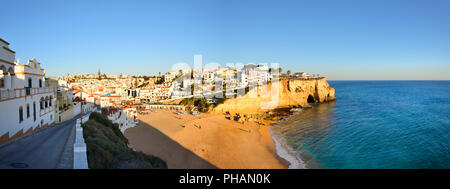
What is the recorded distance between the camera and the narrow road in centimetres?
786

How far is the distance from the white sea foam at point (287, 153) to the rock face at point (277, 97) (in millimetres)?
13404

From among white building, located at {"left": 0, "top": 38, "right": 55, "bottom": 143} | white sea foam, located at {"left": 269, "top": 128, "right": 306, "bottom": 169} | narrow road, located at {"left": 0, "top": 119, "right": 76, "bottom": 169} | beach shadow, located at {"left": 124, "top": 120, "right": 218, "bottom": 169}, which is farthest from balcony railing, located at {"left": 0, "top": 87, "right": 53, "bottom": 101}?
white sea foam, located at {"left": 269, "top": 128, "right": 306, "bottom": 169}

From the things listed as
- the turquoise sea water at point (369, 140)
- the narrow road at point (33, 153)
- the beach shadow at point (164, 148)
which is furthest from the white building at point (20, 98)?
the turquoise sea water at point (369, 140)

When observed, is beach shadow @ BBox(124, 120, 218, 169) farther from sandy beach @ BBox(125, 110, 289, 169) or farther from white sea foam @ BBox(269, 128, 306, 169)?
white sea foam @ BBox(269, 128, 306, 169)

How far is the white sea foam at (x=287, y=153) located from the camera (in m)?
17.6

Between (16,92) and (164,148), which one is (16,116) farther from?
(164,148)

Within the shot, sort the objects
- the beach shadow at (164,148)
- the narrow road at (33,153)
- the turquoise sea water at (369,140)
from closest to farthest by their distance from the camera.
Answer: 1. the narrow road at (33,153)
2. the beach shadow at (164,148)
3. the turquoise sea water at (369,140)

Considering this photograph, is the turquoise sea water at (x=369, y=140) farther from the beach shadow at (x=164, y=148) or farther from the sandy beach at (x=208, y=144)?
the beach shadow at (x=164, y=148)

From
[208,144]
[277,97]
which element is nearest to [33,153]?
[208,144]

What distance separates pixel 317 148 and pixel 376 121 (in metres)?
18.8

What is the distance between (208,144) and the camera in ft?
74.1

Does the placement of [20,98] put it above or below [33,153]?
above

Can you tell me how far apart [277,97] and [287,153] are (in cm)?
2881

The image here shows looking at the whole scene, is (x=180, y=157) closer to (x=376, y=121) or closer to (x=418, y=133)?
(x=418, y=133)
